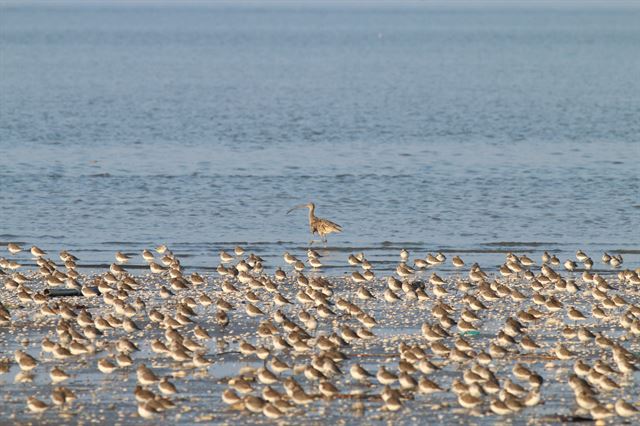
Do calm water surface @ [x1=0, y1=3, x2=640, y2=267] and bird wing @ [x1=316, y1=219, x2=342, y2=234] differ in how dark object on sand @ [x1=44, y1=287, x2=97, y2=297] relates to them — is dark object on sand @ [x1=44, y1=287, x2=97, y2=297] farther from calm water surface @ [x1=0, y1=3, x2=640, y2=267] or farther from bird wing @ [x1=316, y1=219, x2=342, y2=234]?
bird wing @ [x1=316, y1=219, x2=342, y2=234]

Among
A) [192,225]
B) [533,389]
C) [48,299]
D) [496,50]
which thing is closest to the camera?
[533,389]

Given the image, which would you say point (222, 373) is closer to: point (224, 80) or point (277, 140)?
point (277, 140)

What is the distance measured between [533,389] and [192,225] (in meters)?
16.2

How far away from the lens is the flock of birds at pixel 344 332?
15.3m

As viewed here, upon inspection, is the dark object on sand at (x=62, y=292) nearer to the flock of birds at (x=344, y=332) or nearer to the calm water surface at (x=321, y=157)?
the flock of birds at (x=344, y=332)

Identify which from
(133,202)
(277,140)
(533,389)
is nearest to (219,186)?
(133,202)

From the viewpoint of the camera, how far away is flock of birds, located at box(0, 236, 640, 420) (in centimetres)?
1532

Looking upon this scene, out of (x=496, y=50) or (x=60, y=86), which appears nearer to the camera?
(x=60, y=86)

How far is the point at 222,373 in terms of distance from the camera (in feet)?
54.2

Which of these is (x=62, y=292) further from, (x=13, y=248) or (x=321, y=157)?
(x=321, y=157)

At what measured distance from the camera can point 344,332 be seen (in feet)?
59.2

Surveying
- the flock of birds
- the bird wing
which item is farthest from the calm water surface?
the flock of birds

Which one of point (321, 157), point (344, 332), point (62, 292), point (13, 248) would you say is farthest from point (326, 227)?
point (321, 157)

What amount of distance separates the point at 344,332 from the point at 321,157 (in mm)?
28654
